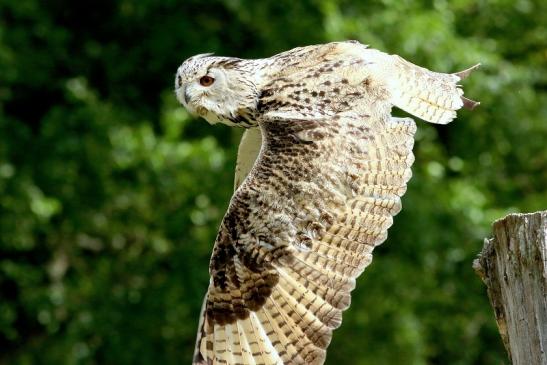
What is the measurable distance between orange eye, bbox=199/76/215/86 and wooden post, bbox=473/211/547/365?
6.14ft

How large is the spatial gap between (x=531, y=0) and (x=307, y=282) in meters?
9.56

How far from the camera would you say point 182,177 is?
525 inches

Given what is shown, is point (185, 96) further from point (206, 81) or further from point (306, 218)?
point (306, 218)

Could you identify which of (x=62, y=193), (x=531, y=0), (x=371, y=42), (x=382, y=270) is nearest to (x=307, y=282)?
(x=371, y=42)

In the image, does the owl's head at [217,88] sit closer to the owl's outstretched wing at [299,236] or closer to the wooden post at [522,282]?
the owl's outstretched wing at [299,236]

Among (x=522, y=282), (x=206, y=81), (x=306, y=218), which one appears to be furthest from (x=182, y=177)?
(x=522, y=282)

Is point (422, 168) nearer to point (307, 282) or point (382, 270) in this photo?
point (382, 270)

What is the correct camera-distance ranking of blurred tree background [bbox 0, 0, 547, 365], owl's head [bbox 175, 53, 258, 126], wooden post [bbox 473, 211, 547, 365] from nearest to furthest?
1. wooden post [bbox 473, 211, 547, 365]
2. owl's head [bbox 175, 53, 258, 126]
3. blurred tree background [bbox 0, 0, 547, 365]

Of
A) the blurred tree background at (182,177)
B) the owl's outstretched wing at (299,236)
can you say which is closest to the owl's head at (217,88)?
the owl's outstretched wing at (299,236)

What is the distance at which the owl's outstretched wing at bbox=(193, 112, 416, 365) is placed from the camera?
5.94 m

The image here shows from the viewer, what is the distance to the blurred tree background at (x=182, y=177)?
43.4 feet

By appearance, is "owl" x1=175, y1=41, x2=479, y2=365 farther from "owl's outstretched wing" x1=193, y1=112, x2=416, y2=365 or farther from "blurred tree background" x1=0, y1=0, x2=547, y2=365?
"blurred tree background" x1=0, y1=0, x2=547, y2=365

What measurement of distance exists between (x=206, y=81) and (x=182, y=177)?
6.87 metres

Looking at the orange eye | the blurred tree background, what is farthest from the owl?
the blurred tree background
